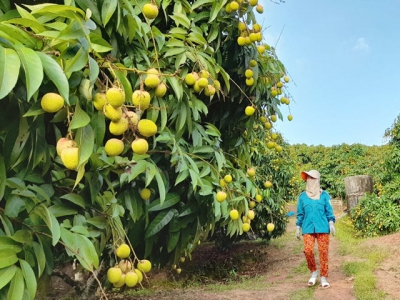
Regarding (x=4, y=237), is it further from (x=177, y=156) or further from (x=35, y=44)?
(x=177, y=156)

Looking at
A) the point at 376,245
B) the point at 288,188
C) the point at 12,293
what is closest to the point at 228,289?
Result: the point at 376,245

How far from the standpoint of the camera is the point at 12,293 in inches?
41.3

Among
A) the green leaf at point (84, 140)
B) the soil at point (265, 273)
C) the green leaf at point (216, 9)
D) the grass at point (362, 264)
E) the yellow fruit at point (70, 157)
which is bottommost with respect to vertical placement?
the soil at point (265, 273)

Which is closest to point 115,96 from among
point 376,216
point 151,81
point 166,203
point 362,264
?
point 151,81

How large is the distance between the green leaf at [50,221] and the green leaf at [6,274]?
0.42 feet

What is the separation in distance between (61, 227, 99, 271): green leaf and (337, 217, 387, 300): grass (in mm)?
3960

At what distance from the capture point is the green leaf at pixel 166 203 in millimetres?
1966

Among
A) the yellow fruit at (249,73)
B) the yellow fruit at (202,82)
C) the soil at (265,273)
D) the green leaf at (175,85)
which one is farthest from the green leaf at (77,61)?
the soil at (265,273)

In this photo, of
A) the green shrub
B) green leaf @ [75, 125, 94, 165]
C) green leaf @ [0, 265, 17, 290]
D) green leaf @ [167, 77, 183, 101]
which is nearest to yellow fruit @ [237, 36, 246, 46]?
green leaf @ [167, 77, 183, 101]

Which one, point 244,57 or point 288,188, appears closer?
point 244,57

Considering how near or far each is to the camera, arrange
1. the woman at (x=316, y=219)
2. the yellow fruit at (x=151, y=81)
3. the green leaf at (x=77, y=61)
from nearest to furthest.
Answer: the green leaf at (x=77, y=61)
the yellow fruit at (x=151, y=81)
the woman at (x=316, y=219)

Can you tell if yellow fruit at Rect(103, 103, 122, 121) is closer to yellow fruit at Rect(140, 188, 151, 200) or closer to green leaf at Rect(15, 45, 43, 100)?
green leaf at Rect(15, 45, 43, 100)

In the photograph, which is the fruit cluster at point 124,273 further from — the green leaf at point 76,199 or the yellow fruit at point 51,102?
the yellow fruit at point 51,102

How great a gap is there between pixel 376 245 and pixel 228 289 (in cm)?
231
